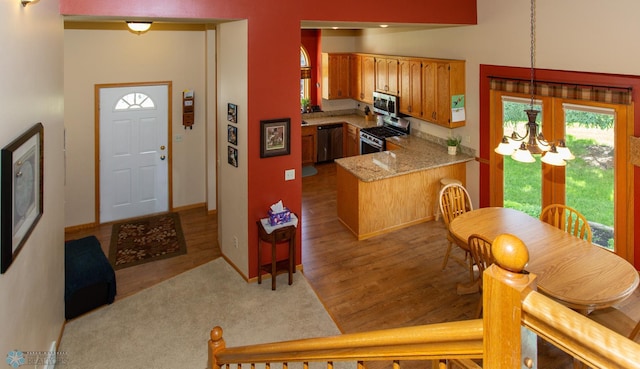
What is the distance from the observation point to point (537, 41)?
16.7 feet

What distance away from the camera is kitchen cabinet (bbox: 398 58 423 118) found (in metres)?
6.71

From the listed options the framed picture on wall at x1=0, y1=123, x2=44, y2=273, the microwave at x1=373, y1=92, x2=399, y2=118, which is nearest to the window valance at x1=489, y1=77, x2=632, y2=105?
the microwave at x1=373, y1=92, x2=399, y2=118

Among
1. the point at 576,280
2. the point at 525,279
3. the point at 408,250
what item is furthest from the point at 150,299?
the point at 525,279

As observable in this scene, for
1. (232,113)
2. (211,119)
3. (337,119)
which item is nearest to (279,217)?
(232,113)

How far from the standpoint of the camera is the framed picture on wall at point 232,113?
4612 mm

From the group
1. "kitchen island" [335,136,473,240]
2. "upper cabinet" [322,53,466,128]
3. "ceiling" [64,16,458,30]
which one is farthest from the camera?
"upper cabinet" [322,53,466,128]

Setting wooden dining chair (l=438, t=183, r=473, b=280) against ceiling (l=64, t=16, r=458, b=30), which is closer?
ceiling (l=64, t=16, r=458, b=30)

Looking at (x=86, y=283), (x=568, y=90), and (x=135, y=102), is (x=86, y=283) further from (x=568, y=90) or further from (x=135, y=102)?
(x=568, y=90)

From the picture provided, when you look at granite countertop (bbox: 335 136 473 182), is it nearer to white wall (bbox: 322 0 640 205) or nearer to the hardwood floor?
white wall (bbox: 322 0 640 205)

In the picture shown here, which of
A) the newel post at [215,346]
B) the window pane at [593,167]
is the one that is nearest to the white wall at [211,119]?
the newel post at [215,346]

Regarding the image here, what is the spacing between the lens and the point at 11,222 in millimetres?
2256

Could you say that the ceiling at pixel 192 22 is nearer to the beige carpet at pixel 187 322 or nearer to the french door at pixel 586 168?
the french door at pixel 586 168

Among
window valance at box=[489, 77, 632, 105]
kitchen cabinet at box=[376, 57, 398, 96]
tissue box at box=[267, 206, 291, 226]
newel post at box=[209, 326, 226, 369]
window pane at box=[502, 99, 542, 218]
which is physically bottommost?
newel post at box=[209, 326, 226, 369]

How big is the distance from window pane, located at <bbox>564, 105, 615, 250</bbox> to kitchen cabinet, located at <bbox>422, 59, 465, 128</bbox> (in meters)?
1.59
